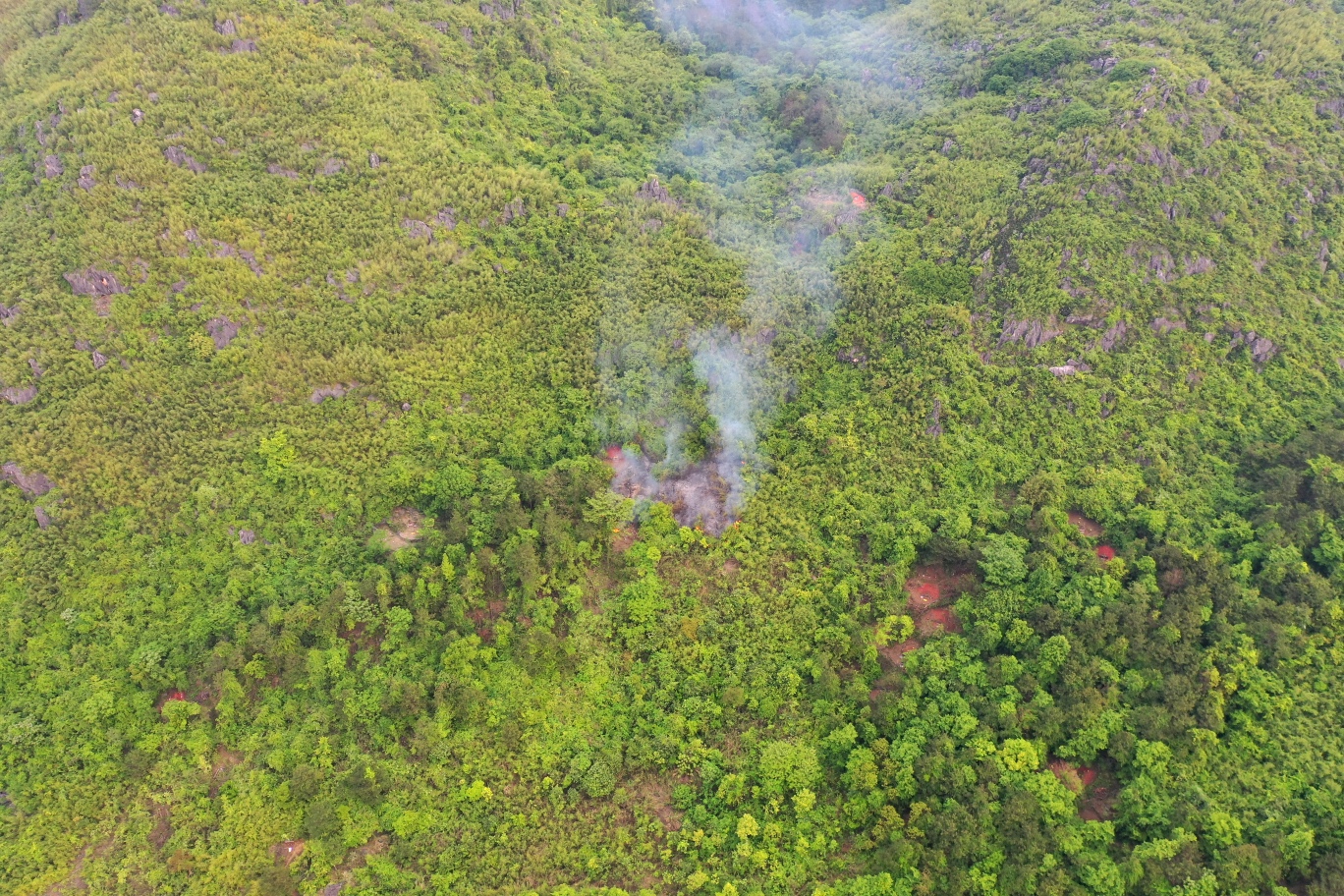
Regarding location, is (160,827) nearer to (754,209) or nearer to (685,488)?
(685,488)

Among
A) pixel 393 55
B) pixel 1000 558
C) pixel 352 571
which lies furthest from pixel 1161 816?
pixel 393 55

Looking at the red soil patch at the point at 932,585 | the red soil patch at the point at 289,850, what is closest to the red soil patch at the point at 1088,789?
the red soil patch at the point at 932,585

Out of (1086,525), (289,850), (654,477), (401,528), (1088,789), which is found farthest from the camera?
(654,477)

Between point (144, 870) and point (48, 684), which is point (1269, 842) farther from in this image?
point (48, 684)

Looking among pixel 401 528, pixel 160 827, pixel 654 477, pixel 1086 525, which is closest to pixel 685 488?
pixel 654 477

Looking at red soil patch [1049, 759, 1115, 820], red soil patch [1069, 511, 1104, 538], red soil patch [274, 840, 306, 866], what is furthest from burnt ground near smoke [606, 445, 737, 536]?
red soil patch [274, 840, 306, 866]
